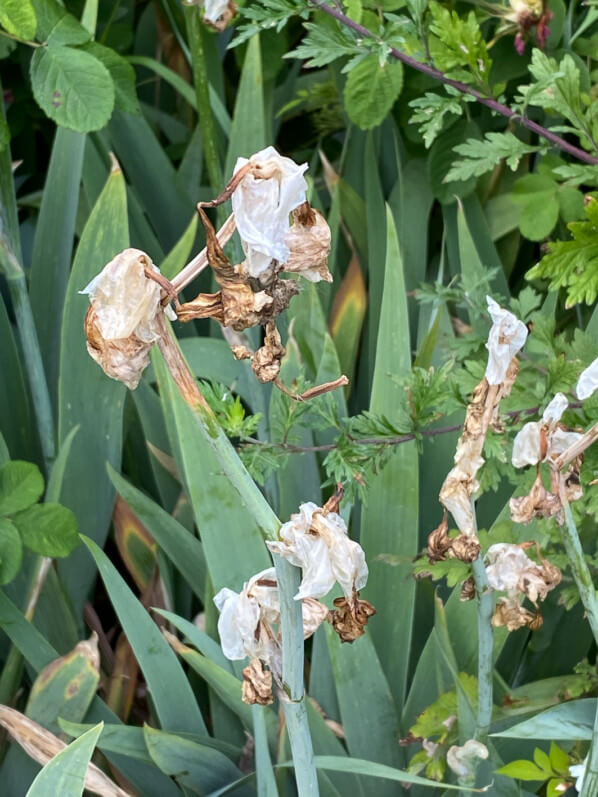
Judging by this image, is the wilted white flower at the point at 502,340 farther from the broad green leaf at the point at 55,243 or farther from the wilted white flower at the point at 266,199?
the broad green leaf at the point at 55,243

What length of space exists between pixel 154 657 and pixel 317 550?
18.7 inches

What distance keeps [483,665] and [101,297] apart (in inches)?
13.7

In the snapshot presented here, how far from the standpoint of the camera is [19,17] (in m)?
0.87

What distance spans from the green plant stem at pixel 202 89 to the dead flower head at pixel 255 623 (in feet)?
2.14

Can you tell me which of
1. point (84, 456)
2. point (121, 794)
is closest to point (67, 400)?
point (84, 456)

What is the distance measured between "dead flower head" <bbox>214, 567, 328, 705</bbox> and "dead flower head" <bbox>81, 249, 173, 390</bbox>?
135mm

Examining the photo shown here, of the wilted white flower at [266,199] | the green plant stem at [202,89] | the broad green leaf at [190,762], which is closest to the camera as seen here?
the wilted white flower at [266,199]

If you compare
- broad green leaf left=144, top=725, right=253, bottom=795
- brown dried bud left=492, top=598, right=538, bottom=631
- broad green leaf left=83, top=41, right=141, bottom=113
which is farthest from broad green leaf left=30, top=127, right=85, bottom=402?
brown dried bud left=492, top=598, right=538, bottom=631

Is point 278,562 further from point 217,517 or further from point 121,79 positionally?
point 121,79

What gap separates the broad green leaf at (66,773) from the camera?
1.89ft

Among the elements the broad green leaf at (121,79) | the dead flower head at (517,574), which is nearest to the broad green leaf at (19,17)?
the broad green leaf at (121,79)

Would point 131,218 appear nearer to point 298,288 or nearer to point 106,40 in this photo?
point 106,40

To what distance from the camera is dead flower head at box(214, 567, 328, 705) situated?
1.49 feet

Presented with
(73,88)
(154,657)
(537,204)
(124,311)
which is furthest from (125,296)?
(537,204)
